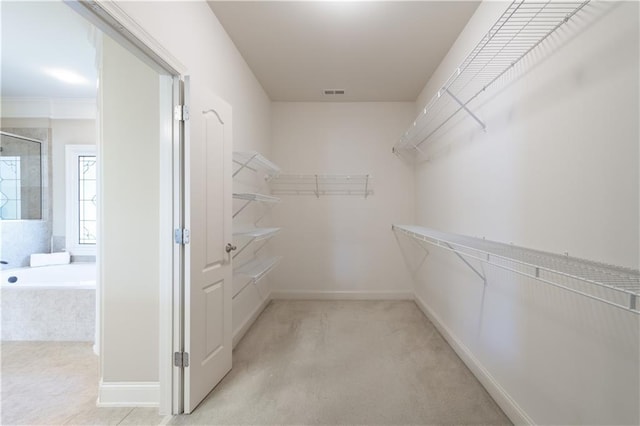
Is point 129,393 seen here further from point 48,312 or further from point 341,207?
point 341,207

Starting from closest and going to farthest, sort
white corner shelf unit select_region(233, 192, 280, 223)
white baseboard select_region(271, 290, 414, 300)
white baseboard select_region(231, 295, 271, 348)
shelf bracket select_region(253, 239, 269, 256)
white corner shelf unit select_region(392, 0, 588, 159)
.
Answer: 1. white corner shelf unit select_region(392, 0, 588, 159)
2. white corner shelf unit select_region(233, 192, 280, 223)
3. white baseboard select_region(231, 295, 271, 348)
4. shelf bracket select_region(253, 239, 269, 256)
5. white baseboard select_region(271, 290, 414, 300)

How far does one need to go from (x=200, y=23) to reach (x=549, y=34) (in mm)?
1990

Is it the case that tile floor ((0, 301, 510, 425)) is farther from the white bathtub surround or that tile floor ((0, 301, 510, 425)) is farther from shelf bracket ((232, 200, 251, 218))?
the white bathtub surround

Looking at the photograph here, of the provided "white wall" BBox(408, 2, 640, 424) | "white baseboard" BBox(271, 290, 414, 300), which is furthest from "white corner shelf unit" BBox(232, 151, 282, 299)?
"white wall" BBox(408, 2, 640, 424)

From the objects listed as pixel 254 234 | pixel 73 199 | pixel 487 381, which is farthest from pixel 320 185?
pixel 73 199

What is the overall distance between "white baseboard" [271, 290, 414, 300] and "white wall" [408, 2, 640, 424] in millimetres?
1530

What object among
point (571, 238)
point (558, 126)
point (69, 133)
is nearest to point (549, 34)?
point (558, 126)

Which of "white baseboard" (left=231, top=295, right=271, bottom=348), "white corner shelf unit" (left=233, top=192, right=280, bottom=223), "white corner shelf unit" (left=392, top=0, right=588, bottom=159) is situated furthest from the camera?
"white baseboard" (left=231, top=295, right=271, bottom=348)

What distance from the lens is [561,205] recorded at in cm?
119

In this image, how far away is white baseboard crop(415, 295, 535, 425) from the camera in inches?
57.4

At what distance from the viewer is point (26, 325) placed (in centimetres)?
251

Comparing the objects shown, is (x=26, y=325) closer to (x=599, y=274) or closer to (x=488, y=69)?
(x=599, y=274)

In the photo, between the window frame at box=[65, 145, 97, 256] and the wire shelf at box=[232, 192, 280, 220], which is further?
the window frame at box=[65, 145, 97, 256]

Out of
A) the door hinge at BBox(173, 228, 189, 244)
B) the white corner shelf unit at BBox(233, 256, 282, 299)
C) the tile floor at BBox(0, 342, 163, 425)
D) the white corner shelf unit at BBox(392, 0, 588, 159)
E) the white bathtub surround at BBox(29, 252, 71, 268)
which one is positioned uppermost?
the white corner shelf unit at BBox(392, 0, 588, 159)
